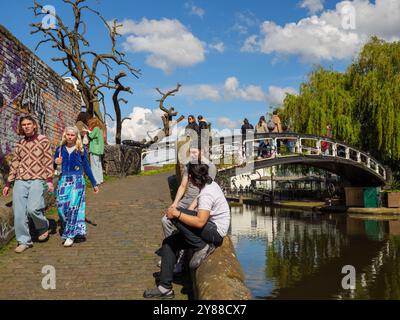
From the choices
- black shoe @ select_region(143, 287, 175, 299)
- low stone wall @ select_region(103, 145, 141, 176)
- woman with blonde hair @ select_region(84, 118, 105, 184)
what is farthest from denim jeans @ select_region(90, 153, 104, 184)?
black shoe @ select_region(143, 287, 175, 299)

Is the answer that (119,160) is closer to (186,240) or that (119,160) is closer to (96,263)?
(96,263)

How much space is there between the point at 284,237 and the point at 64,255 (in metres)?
13.6

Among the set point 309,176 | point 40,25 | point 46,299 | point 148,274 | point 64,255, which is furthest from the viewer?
point 309,176

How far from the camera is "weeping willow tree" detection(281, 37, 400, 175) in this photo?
25.4m

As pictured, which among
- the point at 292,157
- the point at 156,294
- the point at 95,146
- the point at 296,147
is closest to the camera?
the point at 156,294

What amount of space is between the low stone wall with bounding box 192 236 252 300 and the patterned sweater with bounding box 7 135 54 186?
2727mm

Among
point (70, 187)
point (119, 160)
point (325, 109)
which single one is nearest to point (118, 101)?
point (119, 160)

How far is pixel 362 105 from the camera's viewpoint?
89.1ft

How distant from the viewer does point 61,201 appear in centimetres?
635

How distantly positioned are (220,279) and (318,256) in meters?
11.2

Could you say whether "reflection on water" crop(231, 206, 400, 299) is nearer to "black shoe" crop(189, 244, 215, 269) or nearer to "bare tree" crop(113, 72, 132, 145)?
"black shoe" crop(189, 244, 215, 269)

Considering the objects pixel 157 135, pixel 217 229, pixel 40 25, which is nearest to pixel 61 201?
pixel 217 229

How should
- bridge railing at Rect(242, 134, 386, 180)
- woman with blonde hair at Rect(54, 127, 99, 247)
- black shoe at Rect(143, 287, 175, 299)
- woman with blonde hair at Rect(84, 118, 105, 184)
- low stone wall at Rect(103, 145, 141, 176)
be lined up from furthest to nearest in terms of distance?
1. low stone wall at Rect(103, 145, 141, 176)
2. bridge railing at Rect(242, 134, 386, 180)
3. woman with blonde hair at Rect(84, 118, 105, 184)
4. woman with blonde hair at Rect(54, 127, 99, 247)
5. black shoe at Rect(143, 287, 175, 299)
